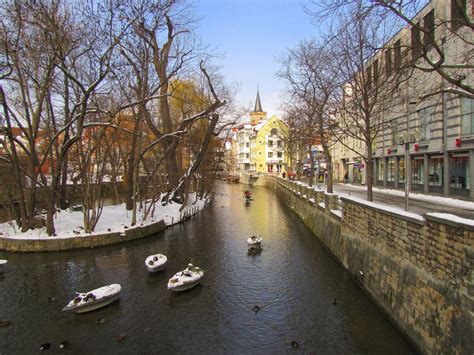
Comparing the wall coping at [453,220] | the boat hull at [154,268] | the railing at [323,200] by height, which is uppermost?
the wall coping at [453,220]

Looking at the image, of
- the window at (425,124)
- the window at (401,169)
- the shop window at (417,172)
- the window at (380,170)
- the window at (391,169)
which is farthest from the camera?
the window at (380,170)

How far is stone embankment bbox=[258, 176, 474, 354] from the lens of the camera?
619cm

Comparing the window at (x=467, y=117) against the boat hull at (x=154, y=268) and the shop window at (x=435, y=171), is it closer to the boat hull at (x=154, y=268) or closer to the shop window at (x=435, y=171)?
the shop window at (x=435, y=171)

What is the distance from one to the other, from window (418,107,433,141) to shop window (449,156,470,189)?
3035 mm

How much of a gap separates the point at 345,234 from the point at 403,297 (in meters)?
5.79

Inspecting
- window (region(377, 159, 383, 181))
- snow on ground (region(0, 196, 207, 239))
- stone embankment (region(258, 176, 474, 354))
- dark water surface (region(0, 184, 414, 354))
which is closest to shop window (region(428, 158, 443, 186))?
window (region(377, 159, 383, 181))

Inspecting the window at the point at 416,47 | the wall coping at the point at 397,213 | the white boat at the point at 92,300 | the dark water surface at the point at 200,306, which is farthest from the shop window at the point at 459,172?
the white boat at the point at 92,300

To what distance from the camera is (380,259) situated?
10281 mm

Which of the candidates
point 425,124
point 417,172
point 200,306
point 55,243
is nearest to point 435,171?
point 417,172

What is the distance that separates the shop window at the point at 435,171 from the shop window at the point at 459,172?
1.56m

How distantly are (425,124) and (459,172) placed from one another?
4.46 metres

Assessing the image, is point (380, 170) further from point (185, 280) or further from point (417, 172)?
point (185, 280)

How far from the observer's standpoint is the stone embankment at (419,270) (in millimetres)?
6191

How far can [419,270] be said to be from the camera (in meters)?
7.89
